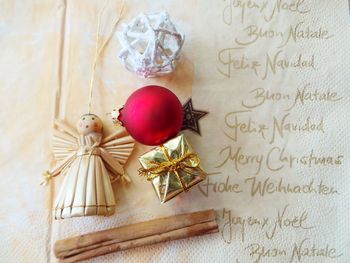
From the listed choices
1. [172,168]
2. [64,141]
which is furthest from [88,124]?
[172,168]

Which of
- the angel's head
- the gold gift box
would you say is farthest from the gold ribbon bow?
the angel's head

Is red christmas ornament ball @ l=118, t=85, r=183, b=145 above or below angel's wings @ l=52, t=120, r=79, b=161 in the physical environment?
above

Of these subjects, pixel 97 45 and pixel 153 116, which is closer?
pixel 153 116

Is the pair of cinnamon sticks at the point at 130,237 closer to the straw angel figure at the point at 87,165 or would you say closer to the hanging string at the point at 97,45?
the straw angel figure at the point at 87,165

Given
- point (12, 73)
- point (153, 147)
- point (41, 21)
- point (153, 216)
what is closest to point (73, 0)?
point (41, 21)

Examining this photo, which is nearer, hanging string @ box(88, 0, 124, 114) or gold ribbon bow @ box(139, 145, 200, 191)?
gold ribbon bow @ box(139, 145, 200, 191)

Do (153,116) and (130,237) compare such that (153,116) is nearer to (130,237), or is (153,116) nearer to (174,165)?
(174,165)

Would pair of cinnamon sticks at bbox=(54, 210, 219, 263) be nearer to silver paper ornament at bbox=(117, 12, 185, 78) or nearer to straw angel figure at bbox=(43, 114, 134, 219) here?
straw angel figure at bbox=(43, 114, 134, 219)

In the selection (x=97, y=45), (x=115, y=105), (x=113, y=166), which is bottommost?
(x=113, y=166)
